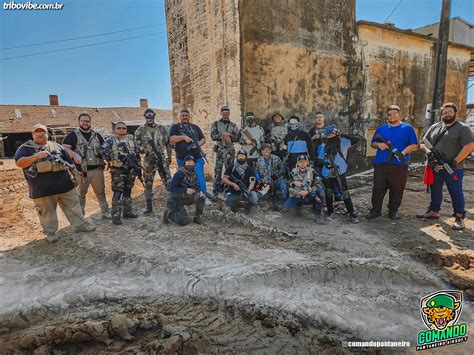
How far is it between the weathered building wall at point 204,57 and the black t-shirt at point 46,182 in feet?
11.9

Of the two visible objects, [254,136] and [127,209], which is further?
[254,136]

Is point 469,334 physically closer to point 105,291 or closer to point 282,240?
point 282,240

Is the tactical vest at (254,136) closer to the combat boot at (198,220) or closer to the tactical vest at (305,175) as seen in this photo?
the tactical vest at (305,175)

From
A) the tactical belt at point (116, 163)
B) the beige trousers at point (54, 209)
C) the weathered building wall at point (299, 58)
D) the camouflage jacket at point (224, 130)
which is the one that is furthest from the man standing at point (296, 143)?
the beige trousers at point (54, 209)

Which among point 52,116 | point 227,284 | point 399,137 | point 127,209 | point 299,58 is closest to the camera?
point 227,284

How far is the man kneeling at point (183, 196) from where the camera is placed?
15.2 feet

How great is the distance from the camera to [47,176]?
3961mm

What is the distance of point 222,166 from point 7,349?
14.5ft

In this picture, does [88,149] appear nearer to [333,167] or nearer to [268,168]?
[268,168]

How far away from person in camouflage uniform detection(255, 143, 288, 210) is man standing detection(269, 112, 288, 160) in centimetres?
26

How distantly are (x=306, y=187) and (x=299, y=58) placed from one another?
12.4 feet

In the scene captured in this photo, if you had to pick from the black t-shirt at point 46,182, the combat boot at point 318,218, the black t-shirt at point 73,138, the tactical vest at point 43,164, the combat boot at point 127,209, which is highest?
the black t-shirt at point 73,138

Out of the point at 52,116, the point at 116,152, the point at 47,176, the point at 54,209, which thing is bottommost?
the point at 54,209

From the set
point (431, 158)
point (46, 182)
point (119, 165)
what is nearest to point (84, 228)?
point (46, 182)
